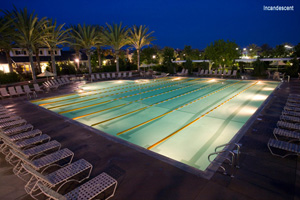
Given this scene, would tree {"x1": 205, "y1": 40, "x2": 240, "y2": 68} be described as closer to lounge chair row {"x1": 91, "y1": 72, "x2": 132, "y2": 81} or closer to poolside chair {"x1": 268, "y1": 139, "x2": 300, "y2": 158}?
lounge chair row {"x1": 91, "y1": 72, "x2": 132, "y2": 81}

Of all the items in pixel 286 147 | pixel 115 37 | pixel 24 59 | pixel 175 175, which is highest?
pixel 115 37

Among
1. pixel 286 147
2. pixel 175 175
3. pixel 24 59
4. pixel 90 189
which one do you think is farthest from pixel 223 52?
pixel 24 59

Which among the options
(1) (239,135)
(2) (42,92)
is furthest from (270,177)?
(2) (42,92)

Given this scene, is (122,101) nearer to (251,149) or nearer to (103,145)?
(103,145)

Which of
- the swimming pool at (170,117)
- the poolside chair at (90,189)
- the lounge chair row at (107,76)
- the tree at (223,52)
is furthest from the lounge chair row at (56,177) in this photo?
the tree at (223,52)

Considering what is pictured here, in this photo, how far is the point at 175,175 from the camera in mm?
4543

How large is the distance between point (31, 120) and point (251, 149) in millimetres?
10007

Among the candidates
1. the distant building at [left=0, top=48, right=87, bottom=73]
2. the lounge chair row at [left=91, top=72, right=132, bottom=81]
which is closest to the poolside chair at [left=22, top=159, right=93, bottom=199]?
the lounge chair row at [left=91, top=72, right=132, bottom=81]

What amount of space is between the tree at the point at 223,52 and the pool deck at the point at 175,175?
25.5 metres

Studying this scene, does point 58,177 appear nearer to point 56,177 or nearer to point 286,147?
point 56,177

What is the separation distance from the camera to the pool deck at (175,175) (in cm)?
388

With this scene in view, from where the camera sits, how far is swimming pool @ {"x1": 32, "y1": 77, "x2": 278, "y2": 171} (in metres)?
7.45

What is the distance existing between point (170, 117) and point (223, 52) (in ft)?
78.2

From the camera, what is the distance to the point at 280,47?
154 ft
